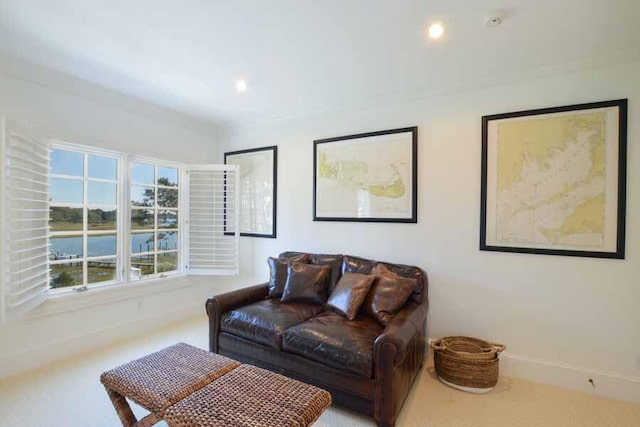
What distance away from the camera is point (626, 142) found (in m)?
2.31

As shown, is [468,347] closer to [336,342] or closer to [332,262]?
[336,342]

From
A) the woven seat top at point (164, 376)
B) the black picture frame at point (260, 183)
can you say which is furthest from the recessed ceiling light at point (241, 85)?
the woven seat top at point (164, 376)

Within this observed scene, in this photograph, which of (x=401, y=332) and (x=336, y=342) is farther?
(x=336, y=342)

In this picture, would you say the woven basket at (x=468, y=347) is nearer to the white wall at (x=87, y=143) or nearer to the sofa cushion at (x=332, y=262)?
the sofa cushion at (x=332, y=262)

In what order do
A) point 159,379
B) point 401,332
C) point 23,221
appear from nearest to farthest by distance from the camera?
point 159,379 → point 401,332 → point 23,221

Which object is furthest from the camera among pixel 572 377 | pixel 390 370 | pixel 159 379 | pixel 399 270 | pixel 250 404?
pixel 399 270

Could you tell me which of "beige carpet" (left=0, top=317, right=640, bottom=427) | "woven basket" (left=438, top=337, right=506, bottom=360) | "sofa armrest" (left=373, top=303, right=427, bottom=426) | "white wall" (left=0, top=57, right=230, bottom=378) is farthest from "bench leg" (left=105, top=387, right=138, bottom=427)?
"woven basket" (left=438, top=337, right=506, bottom=360)

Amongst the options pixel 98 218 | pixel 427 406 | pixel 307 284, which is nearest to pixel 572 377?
pixel 427 406

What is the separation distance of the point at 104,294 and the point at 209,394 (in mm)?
2367

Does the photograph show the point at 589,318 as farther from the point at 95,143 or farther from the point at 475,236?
the point at 95,143

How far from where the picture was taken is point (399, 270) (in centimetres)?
291

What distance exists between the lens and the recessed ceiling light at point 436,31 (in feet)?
6.74

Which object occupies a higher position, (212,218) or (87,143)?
(87,143)

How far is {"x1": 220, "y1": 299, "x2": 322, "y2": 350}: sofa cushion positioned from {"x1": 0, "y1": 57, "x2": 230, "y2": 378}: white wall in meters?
1.47
